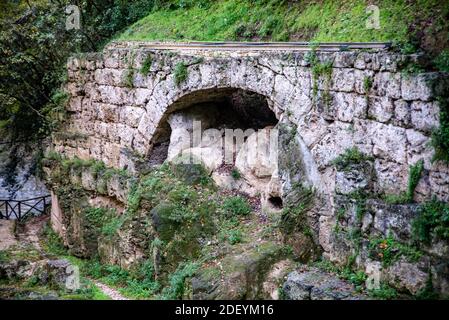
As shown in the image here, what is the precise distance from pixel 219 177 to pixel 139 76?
131 inches

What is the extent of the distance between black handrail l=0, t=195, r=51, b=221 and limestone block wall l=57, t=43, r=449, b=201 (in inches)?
227

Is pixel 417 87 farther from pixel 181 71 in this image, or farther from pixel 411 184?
pixel 181 71

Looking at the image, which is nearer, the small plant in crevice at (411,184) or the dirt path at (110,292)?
the small plant in crevice at (411,184)

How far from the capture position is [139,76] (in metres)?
15.1

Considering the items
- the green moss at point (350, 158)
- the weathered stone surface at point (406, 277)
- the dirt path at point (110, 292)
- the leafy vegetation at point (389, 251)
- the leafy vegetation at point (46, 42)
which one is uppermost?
the leafy vegetation at point (46, 42)

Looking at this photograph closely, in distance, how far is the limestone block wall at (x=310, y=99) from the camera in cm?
955

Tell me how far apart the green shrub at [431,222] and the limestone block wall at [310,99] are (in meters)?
0.21

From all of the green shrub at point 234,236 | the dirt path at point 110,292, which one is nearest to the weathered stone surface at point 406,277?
the green shrub at point 234,236

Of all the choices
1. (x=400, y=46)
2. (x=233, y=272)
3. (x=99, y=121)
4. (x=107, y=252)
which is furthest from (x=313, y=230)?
(x=99, y=121)

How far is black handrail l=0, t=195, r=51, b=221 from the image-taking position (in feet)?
69.7

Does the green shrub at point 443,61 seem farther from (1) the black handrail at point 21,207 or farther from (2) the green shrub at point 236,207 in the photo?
(1) the black handrail at point 21,207

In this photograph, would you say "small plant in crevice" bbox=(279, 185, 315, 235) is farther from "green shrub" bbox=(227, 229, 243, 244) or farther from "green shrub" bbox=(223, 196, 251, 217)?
"green shrub" bbox=(223, 196, 251, 217)

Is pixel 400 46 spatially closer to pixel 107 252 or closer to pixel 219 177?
pixel 219 177

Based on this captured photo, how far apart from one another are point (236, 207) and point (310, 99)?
2.78 metres
